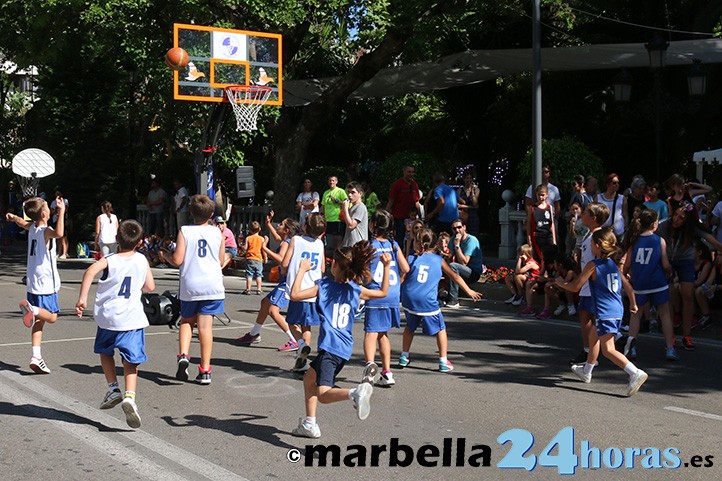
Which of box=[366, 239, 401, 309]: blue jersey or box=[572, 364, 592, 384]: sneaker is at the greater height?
box=[366, 239, 401, 309]: blue jersey

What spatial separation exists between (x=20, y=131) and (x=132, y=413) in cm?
4088

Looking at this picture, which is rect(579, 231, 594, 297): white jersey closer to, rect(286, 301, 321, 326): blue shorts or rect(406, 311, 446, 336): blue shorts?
rect(406, 311, 446, 336): blue shorts

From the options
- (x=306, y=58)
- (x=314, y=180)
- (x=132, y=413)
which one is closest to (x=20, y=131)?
(x=306, y=58)

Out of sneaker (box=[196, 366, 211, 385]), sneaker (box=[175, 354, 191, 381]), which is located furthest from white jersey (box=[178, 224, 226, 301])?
sneaker (box=[196, 366, 211, 385])

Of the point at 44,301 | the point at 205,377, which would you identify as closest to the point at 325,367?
the point at 205,377

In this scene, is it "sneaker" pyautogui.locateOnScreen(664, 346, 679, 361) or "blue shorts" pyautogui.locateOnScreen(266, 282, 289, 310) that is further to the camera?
"blue shorts" pyautogui.locateOnScreen(266, 282, 289, 310)

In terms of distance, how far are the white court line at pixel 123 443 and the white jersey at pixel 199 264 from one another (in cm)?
152

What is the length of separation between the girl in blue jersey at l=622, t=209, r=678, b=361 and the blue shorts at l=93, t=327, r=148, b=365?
209 inches

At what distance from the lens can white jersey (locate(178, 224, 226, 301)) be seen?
31.6 ft

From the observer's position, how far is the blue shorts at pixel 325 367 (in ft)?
23.9

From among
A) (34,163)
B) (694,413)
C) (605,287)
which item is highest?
(34,163)

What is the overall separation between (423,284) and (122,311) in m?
3.27

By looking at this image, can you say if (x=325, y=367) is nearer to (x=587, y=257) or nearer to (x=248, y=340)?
(x=587, y=257)

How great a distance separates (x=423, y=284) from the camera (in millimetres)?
10156
